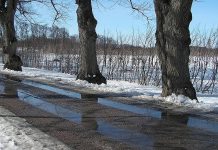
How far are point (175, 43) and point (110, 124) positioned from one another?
4.29m

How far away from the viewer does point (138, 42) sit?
80.2ft

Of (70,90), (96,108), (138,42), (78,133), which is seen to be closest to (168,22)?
(96,108)

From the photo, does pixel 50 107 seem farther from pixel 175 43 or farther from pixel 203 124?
pixel 175 43

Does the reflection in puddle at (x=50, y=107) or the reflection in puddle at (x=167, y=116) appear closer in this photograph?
the reflection in puddle at (x=167, y=116)

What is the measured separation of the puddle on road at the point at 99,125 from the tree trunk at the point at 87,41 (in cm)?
534

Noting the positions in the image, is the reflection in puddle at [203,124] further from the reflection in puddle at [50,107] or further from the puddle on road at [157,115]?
the reflection in puddle at [50,107]

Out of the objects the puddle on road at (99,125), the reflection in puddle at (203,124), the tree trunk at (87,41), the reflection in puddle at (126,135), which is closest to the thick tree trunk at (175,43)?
the reflection in puddle at (203,124)

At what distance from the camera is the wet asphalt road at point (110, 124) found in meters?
6.50

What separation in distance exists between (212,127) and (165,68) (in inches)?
164

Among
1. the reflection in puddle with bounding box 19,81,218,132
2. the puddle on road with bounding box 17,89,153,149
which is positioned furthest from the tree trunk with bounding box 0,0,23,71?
the reflection in puddle with bounding box 19,81,218,132

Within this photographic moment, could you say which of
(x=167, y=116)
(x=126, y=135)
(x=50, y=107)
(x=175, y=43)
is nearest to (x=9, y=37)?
(x=175, y=43)

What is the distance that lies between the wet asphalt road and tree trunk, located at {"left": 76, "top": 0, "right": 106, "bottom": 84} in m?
4.84

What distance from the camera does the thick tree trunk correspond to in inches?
444

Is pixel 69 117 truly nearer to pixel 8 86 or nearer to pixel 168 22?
pixel 168 22
